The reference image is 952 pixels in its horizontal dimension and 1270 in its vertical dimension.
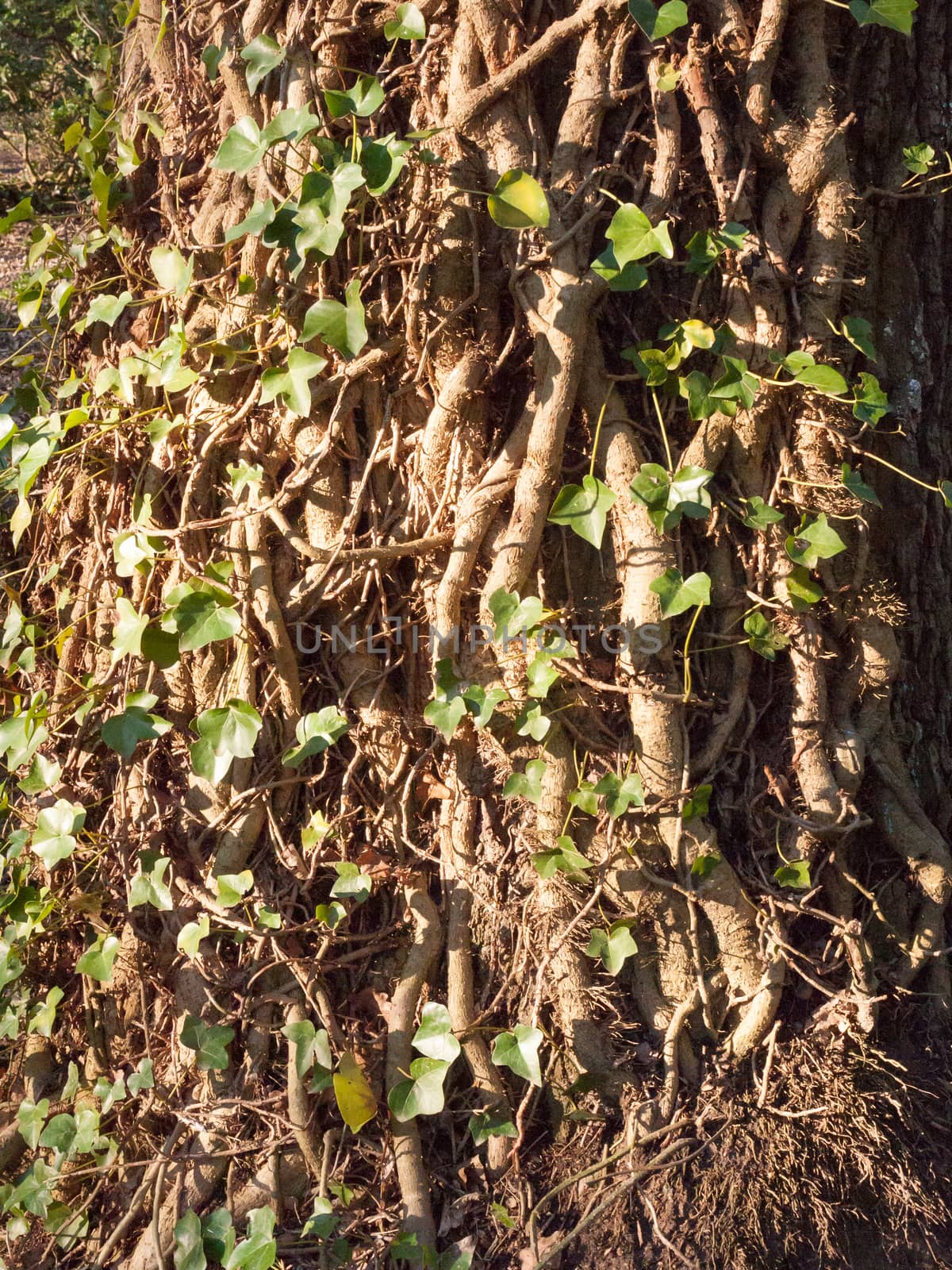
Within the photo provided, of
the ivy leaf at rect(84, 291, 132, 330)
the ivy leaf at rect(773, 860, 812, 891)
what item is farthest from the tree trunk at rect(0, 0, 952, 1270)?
the ivy leaf at rect(84, 291, 132, 330)

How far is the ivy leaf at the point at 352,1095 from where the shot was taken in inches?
63.8

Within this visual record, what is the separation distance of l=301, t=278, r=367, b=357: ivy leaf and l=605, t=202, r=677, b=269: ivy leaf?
1.37ft

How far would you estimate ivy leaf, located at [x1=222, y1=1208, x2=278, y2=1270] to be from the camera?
1.46 meters

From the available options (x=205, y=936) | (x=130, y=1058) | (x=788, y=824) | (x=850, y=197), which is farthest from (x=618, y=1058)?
(x=850, y=197)

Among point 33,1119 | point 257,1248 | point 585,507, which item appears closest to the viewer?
point 257,1248

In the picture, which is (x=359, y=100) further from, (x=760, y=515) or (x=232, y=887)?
(x=232, y=887)

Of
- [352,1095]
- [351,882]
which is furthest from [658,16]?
[352,1095]

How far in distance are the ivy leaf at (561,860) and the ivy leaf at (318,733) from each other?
40cm

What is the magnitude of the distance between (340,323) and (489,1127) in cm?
136

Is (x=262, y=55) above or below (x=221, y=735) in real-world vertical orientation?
above

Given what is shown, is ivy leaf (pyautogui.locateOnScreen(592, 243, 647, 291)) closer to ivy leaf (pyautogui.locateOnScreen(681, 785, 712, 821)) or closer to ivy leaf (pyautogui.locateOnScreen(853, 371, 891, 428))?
ivy leaf (pyautogui.locateOnScreen(853, 371, 891, 428))

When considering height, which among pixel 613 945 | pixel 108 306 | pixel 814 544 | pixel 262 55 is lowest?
pixel 613 945

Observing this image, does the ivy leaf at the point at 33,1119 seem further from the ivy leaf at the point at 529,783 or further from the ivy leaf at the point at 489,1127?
the ivy leaf at the point at 529,783

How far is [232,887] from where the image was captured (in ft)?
5.61
